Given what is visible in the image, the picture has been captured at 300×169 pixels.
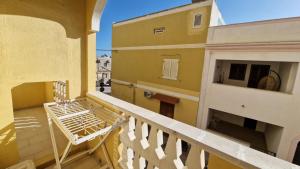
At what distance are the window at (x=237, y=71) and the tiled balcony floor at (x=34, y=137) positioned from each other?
27.3 ft

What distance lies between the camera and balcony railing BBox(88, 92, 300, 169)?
35.1 inches

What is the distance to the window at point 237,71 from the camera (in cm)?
717

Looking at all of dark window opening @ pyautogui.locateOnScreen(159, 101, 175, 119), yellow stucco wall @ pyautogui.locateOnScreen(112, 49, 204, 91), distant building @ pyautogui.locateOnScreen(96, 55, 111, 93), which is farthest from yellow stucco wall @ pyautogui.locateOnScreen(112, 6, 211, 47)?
distant building @ pyautogui.locateOnScreen(96, 55, 111, 93)

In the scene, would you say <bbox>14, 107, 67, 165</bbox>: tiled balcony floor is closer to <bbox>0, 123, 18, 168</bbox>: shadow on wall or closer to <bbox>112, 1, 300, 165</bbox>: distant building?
<bbox>0, 123, 18, 168</bbox>: shadow on wall

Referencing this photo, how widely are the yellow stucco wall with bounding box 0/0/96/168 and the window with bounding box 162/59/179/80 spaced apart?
5.43m

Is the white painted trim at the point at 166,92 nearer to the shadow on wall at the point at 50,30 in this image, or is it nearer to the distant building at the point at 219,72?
the distant building at the point at 219,72

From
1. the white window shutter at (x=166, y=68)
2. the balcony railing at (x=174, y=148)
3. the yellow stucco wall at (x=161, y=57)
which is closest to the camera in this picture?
the balcony railing at (x=174, y=148)

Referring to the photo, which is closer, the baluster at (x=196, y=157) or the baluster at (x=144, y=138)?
the baluster at (x=196, y=157)

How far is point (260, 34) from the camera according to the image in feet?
16.0

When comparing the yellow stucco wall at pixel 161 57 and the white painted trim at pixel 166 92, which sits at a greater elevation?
the yellow stucco wall at pixel 161 57

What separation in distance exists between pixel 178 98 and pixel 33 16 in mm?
6586

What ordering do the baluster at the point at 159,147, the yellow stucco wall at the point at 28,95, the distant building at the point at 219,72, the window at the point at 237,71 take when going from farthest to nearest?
the window at the point at 237,71
the distant building at the point at 219,72
the yellow stucco wall at the point at 28,95
the baluster at the point at 159,147

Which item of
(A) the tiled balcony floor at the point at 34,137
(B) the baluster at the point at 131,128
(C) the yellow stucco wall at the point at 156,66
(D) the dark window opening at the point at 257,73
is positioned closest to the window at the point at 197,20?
(C) the yellow stucco wall at the point at 156,66

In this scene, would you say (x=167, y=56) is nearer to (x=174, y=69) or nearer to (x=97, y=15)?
(x=174, y=69)
